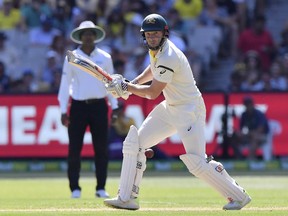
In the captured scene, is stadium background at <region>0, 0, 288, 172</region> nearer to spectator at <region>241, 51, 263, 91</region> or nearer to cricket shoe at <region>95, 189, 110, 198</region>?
spectator at <region>241, 51, 263, 91</region>

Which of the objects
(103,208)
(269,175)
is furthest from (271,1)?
(103,208)

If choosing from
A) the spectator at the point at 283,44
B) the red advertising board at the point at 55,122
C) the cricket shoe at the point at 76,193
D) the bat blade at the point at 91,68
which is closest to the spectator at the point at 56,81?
the red advertising board at the point at 55,122

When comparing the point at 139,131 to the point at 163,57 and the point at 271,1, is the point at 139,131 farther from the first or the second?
the point at 271,1

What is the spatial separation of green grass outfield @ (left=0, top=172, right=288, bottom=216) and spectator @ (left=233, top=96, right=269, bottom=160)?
3.72ft

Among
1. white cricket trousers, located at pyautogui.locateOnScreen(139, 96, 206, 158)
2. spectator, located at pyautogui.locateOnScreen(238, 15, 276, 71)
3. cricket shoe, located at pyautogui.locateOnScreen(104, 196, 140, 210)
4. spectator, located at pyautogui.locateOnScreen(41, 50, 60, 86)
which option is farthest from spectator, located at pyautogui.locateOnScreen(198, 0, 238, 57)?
cricket shoe, located at pyautogui.locateOnScreen(104, 196, 140, 210)

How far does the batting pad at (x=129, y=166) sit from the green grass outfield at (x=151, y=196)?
0.19 meters

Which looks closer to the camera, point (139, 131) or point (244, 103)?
point (139, 131)

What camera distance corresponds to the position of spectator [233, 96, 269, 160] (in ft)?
60.6

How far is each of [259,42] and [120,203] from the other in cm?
1182

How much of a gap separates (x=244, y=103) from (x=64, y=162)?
3637 mm

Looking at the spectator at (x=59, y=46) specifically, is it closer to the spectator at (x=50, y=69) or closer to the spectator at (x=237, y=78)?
the spectator at (x=50, y=69)

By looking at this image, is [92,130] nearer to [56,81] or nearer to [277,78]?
[56,81]

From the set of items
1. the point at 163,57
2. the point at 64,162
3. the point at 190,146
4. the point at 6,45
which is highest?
the point at 163,57

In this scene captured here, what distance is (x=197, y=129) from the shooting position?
962 centimetres
